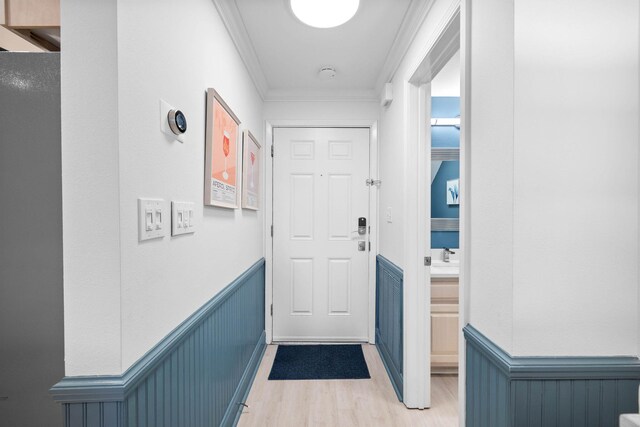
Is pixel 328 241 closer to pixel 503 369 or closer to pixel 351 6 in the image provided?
pixel 351 6

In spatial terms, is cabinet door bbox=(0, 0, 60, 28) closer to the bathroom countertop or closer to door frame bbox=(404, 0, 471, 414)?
door frame bbox=(404, 0, 471, 414)

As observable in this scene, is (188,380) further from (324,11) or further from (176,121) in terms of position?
(324,11)

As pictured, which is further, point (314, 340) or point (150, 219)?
point (314, 340)

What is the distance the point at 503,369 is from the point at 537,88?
0.79 metres

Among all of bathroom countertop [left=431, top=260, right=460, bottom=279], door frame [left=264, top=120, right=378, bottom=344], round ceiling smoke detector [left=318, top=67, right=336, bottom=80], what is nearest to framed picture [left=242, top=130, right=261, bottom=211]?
door frame [left=264, top=120, right=378, bottom=344]

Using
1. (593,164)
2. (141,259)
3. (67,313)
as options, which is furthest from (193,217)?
(593,164)

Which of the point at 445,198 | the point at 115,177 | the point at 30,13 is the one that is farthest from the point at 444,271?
the point at 30,13

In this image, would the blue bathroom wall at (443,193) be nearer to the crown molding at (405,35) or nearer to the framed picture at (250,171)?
the crown molding at (405,35)

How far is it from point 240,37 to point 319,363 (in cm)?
239

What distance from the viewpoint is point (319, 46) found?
7.26 ft

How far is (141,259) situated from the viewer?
3.08 feet

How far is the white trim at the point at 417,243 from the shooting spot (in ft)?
6.64

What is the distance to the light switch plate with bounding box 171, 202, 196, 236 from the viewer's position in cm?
113

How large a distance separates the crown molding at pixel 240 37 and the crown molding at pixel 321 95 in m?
0.24
